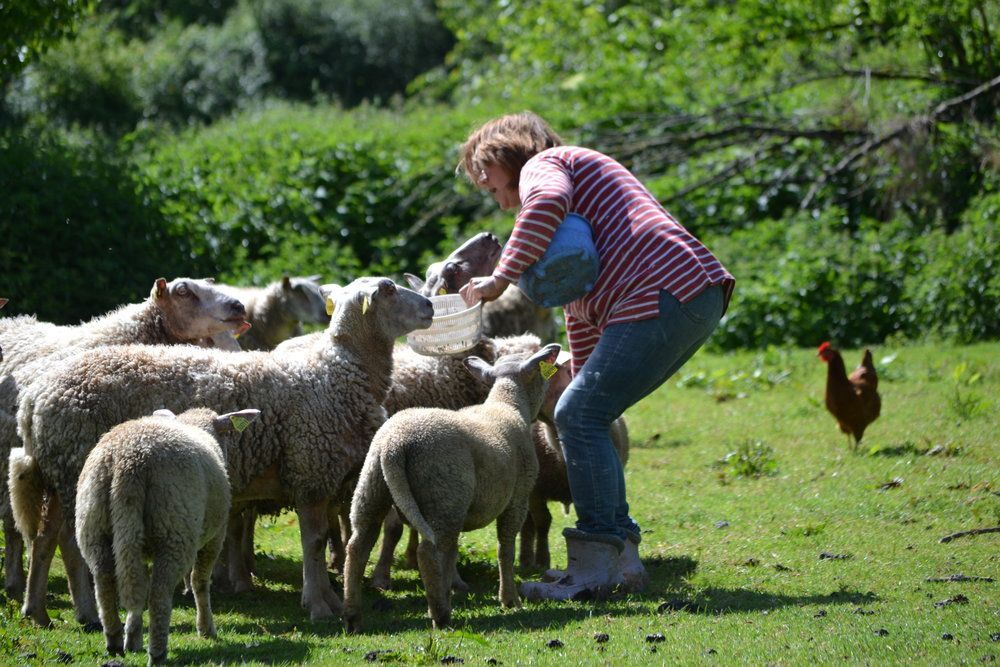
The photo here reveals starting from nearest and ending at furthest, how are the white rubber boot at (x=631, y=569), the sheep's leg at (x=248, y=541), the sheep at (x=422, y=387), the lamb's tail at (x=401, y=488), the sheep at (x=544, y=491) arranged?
the lamb's tail at (x=401, y=488)
the white rubber boot at (x=631, y=569)
the sheep's leg at (x=248, y=541)
the sheep at (x=422, y=387)
the sheep at (x=544, y=491)

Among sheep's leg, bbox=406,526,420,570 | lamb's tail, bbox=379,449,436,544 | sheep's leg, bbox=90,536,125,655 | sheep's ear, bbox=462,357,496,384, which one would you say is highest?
sheep's ear, bbox=462,357,496,384

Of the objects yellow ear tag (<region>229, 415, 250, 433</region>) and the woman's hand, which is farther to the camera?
the woman's hand

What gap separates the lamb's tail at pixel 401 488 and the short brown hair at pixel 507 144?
1689mm

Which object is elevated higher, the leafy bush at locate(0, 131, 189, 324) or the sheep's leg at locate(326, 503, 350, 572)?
the leafy bush at locate(0, 131, 189, 324)

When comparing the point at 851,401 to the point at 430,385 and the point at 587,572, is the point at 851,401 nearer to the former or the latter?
the point at 430,385

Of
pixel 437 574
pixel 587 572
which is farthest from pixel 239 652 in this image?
pixel 587 572

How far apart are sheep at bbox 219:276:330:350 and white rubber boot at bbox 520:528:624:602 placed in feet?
12.4

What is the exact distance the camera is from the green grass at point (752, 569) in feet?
16.2

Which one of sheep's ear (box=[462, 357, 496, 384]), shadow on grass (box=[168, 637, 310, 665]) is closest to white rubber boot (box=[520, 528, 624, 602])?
sheep's ear (box=[462, 357, 496, 384])

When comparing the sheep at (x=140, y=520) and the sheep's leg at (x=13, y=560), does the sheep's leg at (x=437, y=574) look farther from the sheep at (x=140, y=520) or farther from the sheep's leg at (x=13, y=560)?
the sheep's leg at (x=13, y=560)

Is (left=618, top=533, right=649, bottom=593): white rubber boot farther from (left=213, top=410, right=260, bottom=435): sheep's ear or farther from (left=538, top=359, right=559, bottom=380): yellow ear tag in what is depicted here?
(left=213, top=410, right=260, bottom=435): sheep's ear

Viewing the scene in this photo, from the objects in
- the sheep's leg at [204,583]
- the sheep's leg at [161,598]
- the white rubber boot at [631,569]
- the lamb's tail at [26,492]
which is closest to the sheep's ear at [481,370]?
the white rubber boot at [631,569]

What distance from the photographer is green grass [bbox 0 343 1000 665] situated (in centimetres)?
495

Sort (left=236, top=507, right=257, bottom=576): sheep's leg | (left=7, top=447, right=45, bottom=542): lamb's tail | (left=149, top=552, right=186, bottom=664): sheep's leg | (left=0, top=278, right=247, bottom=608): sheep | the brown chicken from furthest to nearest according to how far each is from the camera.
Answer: the brown chicken, (left=236, top=507, right=257, bottom=576): sheep's leg, (left=0, top=278, right=247, bottom=608): sheep, (left=7, top=447, right=45, bottom=542): lamb's tail, (left=149, top=552, right=186, bottom=664): sheep's leg
